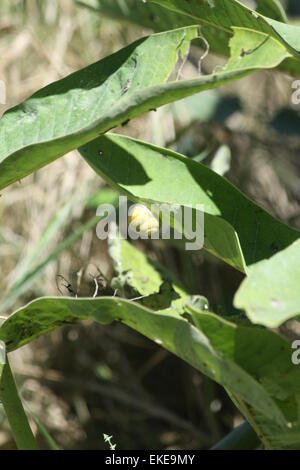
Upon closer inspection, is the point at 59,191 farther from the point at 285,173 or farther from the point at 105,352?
the point at 285,173

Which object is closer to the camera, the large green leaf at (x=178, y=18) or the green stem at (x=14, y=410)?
the green stem at (x=14, y=410)

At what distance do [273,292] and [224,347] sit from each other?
0.08 m

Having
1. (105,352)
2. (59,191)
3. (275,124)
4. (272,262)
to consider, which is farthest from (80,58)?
(272,262)

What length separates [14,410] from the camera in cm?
74

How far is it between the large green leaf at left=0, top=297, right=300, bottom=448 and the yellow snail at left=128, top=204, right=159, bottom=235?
0.14m

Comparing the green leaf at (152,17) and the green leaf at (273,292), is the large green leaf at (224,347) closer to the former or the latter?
the green leaf at (273,292)

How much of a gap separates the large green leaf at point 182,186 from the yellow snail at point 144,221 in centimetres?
4

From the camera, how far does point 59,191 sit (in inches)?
76.1

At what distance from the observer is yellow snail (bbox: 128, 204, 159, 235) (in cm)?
82

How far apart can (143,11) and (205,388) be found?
945 millimetres

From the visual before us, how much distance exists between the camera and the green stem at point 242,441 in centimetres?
88

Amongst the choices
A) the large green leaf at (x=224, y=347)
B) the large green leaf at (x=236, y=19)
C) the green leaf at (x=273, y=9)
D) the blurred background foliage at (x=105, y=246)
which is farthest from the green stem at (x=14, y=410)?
the blurred background foliage at (x=105, y=246)

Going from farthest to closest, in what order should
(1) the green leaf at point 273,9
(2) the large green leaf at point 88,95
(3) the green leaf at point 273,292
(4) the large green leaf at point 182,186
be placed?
(1) the green leaf at point 273,9, (4) the large green leaf at point 182,186, (2) the large green leaf at point 88,95, (3) the green leaf at point 273,292

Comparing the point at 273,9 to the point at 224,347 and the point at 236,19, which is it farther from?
the point at 224,347
